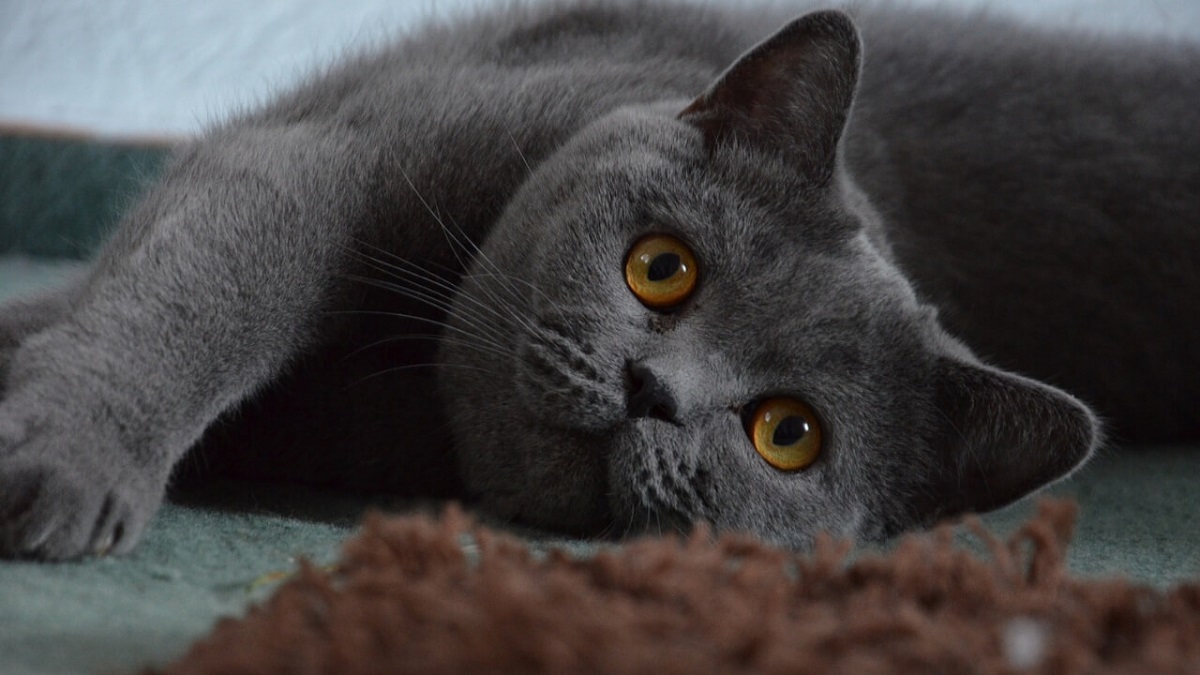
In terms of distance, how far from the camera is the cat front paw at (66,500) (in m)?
0.78

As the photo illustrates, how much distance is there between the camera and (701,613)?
553mm

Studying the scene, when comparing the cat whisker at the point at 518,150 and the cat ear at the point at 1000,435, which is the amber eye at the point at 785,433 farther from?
the cat whisker at the point at 518,150

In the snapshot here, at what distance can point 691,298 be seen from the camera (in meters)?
1.01

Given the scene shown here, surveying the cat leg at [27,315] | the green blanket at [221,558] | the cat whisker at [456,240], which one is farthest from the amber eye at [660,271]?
the cat leg at [27,315]

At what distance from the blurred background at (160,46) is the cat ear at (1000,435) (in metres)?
1.38

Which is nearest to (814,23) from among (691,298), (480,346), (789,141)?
(789,141)

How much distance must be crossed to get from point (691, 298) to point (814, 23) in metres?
0.29

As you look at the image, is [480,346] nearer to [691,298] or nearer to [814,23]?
[691,298]

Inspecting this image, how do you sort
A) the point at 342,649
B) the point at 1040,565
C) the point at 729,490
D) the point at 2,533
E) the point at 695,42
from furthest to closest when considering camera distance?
the point at 695,42 < the point at 729,490 < the point at 2,533 < the point at 1040,565 < the point at 342,649

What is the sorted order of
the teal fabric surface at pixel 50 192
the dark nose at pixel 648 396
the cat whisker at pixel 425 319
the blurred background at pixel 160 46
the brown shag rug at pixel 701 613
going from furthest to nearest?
the blurred background at pixel 160 46 → the teal fabric surface at pixel 50 192 → the cat whisker at pixel 425 319 → the dark nose at pixel 648 396 → the brown shag rug at pixel 701 613

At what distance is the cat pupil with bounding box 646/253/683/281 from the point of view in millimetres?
1011

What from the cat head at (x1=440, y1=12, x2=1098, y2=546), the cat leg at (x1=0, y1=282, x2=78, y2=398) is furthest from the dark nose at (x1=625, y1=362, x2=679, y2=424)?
the cat leg at (x1=0, y1=282, x2=78, y2=398)

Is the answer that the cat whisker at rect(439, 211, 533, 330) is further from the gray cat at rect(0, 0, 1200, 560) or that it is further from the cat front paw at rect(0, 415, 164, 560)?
the cat front paw at rect(0, 415, 164, 560)

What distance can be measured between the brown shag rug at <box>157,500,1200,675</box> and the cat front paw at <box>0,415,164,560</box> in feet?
0.84
